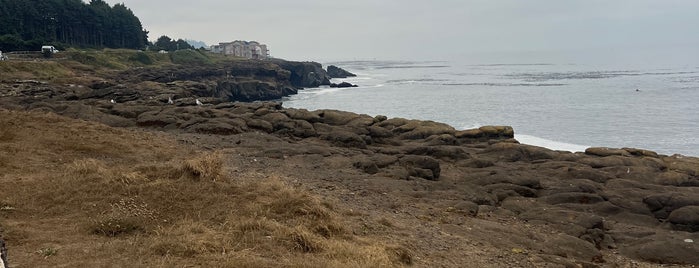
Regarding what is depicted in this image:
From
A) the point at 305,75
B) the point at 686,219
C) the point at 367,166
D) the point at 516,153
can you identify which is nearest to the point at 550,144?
the point at 516,153

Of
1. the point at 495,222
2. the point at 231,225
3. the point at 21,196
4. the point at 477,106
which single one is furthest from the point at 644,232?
the point at 477,106

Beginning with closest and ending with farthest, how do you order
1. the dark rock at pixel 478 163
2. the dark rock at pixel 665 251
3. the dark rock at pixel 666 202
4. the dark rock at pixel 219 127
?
the dark rock at pixel 665 251, the dark rock at pixel 666 202, the dark rock at pixel 478 163, the dark rock at pixel 219 127

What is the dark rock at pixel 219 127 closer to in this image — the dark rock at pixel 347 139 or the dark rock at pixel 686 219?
the dark rock at pixel 347 139

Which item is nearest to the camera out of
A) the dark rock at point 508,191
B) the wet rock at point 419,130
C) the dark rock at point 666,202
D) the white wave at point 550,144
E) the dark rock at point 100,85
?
the dark rock at point 666,202

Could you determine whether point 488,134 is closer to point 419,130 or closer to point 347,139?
point 419,130

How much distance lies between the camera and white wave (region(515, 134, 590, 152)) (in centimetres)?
3697

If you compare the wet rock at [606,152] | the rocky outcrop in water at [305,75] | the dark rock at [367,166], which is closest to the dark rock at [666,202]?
the wet rock at [606,152]

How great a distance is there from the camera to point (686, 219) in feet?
55.2

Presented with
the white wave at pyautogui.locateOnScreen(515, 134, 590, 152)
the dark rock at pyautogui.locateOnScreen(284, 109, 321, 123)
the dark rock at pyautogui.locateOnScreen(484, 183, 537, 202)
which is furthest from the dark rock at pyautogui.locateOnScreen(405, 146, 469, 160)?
the white wave at pyautogui.locateOnScreen(515, 134, 590, 152)

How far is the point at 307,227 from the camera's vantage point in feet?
35.3

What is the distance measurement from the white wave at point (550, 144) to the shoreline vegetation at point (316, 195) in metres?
9.28

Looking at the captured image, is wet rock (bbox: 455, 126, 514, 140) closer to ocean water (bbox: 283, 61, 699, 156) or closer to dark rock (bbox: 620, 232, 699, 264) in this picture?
ocean water (bbox: 283, 61, 699, 156)

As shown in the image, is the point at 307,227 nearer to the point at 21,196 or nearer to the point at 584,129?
the point at 21,196

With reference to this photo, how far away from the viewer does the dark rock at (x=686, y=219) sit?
54.7 feet
